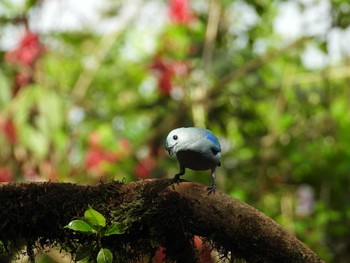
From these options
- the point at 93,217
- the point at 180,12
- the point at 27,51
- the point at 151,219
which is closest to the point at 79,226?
the point at 93,217

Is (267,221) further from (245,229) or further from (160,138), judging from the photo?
(160,138)

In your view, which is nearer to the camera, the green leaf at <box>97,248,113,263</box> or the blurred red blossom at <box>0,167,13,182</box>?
the green leaf at <box>97,248,113,263</box>

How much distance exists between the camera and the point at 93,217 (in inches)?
61.5

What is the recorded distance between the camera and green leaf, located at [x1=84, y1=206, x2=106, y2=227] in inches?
61.2

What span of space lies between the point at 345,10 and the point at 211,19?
84 cm

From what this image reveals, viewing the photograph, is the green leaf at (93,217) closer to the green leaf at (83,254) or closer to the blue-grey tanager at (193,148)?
the green leaf at (83,254)

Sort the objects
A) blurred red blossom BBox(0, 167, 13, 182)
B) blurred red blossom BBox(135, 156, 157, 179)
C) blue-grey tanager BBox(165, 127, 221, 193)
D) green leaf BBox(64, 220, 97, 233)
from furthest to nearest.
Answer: blurred red blossom BBox(135, 156, 157, 179)
blurred red blossom BBox(0, 167, 13, 182)
blue-grey tanager BBox(165, 127, 221, 193)
green leaf BBox(64, 220, 97, 233)

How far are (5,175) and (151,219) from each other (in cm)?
307

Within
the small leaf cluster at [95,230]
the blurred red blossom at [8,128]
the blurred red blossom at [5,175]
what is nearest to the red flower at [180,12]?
the blurred red blossom at [8,128]

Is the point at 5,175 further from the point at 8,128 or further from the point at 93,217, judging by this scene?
the point at 93,217

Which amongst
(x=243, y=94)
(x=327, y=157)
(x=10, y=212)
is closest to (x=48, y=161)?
(x=243, y=94)

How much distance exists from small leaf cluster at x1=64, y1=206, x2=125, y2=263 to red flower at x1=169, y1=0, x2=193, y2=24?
116 inches

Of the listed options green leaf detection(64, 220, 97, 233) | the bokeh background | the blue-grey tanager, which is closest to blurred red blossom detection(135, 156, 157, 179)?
the bokeh background

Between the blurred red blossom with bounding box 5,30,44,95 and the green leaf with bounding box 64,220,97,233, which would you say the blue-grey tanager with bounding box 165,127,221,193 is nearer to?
the green leaf with bounding box 64,220,97,233
